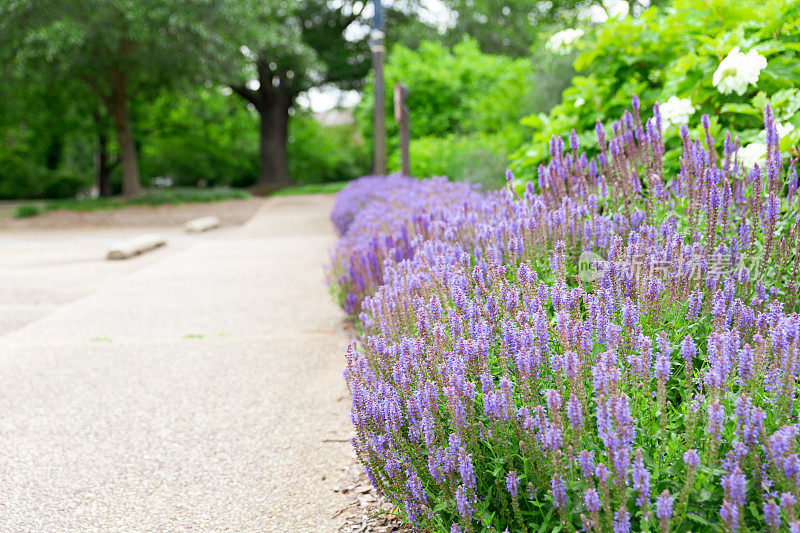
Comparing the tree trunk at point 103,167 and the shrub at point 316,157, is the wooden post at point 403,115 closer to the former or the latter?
the tree trunk at point 103,167

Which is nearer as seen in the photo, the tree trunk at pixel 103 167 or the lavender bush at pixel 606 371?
the lavender bush at pixel 606 371

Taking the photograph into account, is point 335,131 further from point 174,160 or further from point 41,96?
point 41,96

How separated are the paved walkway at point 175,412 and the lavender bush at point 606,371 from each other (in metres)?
0.72

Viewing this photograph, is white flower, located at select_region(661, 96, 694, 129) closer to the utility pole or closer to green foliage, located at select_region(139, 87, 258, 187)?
the utility pole

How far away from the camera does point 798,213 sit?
277 centimetres

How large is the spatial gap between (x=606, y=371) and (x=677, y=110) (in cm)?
278

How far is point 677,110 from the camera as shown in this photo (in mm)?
4035

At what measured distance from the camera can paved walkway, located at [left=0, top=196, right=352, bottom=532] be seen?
278 centimetres

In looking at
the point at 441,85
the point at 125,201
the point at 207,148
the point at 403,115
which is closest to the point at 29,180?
the point at 207,148

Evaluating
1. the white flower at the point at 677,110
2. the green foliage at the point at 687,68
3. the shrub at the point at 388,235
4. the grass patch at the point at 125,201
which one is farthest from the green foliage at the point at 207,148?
the white flower at the point at 677,110

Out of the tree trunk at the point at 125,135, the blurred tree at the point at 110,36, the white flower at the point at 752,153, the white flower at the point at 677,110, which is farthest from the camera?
the tree trunk at the point at 125,135

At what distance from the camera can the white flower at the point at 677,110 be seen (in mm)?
4012

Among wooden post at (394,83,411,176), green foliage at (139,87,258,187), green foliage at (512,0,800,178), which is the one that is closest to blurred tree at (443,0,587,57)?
green foliage at (139,87,258,187)

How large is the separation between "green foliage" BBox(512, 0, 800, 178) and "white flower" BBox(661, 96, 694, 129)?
8 cm
